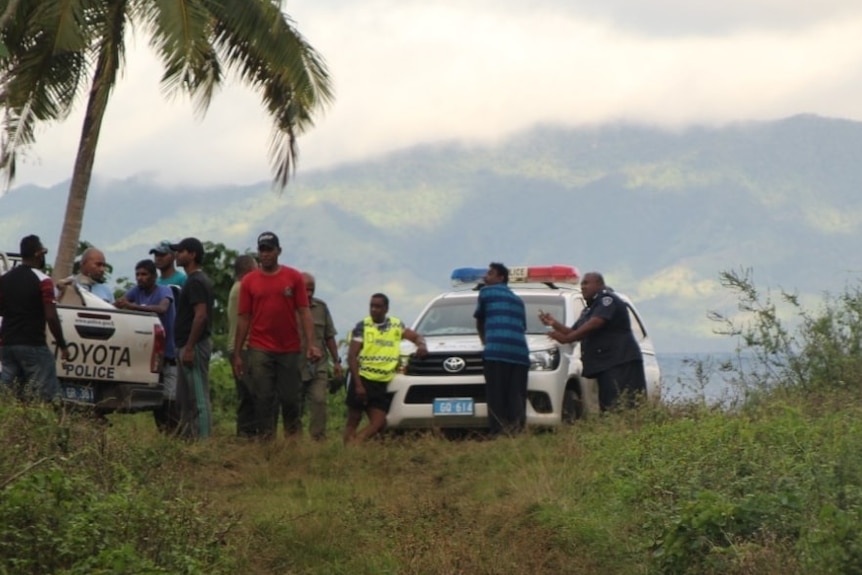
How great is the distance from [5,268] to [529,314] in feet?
17.0

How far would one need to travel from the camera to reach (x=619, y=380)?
16.6 metres

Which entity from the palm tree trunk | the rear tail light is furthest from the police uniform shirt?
the palm tree trunk

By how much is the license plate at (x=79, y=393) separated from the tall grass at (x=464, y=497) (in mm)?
335

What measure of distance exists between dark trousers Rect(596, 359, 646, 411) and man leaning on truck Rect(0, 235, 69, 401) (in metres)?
5.32

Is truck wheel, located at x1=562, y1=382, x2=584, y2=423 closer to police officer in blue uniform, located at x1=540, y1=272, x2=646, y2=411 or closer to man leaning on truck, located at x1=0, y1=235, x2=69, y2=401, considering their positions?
police officer in blue uniform, located at x1=540, y1=272, x2=646, y2=411

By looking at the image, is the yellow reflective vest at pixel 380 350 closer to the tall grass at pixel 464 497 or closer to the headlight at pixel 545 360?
the tall grass at pixel 464 497

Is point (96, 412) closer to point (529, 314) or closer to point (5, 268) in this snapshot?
point (5, 268)

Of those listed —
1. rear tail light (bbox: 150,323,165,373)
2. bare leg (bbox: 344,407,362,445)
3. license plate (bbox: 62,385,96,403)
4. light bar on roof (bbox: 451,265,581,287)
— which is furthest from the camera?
light bar on roof (bbox: 451,265,581,287)

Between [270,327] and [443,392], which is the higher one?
[270,327]

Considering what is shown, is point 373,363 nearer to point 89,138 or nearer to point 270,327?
point 270,327

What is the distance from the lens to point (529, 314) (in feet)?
58.5

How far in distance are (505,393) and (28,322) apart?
4729 mm

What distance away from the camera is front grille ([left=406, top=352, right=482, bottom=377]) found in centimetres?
1694

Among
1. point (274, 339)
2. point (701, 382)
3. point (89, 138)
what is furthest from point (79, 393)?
point (89, 138)
